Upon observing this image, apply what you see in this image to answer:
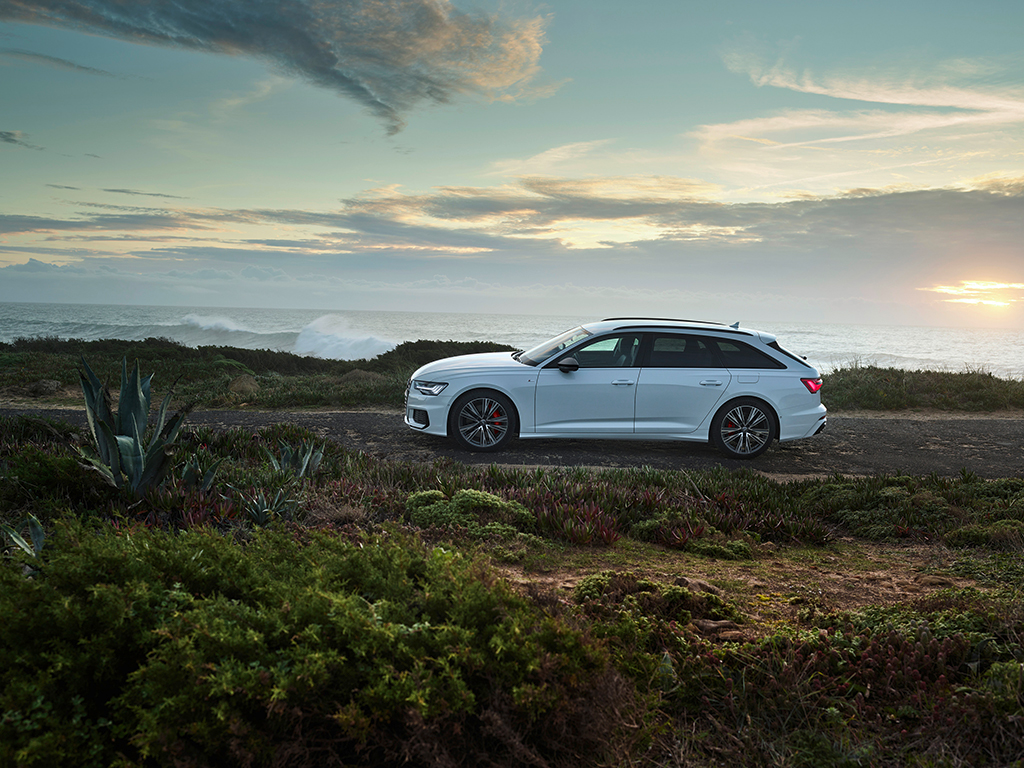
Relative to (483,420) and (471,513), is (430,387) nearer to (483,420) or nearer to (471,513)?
(483,420)

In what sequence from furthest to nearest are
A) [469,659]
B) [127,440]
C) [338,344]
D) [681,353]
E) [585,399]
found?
[338,344], [681,353], [585,399], [127,440], [469,659]

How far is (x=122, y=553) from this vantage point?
8.98ft

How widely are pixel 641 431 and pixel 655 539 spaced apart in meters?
3.64

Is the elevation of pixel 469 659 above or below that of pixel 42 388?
below

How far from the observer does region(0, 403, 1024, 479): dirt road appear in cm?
872

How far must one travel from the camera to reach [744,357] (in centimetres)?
921

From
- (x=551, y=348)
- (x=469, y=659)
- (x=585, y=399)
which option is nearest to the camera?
(x=469, y=659)

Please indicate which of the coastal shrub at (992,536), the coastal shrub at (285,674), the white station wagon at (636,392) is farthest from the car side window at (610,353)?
the coastal shrub at (285,674)

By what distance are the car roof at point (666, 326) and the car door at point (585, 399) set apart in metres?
0.59

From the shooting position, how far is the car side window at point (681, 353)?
30.0 ft

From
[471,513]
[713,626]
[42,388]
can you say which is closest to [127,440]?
[471,513]

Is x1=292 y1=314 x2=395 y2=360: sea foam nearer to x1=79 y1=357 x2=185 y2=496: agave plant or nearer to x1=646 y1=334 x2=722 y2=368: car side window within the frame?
x1=646 y1=334 x2=722 y2=368: car side window

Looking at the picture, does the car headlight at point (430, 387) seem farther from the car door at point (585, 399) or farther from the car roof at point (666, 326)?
the car roof at point (666, 326)

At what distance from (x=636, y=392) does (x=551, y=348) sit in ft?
4.40
